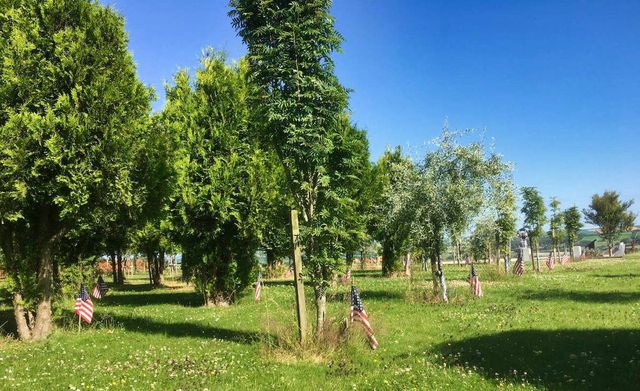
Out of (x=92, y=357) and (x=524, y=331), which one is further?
(x=524, y=331)

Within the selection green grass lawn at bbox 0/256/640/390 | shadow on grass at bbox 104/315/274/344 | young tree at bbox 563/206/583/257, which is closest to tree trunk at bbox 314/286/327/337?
green grass lawn at bbox 0/256/640/390

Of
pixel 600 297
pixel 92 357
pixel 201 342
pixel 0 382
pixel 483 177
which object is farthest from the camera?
pixel 483 177

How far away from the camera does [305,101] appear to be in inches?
424

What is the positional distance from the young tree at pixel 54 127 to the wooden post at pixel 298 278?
5.11 metres

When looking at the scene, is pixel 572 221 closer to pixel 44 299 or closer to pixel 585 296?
pixel 585 296

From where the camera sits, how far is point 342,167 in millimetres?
11352

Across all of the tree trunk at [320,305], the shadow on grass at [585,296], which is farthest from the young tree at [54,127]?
the shadow on grass at [585,296]

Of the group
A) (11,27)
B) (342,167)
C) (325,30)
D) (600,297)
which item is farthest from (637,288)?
(11,27)

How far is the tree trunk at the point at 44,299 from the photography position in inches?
515

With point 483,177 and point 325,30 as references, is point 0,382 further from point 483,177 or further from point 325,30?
point 483,177

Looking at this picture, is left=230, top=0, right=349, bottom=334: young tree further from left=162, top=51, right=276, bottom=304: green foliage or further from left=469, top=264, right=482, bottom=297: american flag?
→ left=469, top=264, right=482, bottom=297: american flag

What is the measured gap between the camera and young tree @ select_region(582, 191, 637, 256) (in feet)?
219

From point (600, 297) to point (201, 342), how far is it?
50.6ft

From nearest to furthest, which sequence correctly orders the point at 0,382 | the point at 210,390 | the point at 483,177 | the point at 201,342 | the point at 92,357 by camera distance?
the point at 210,390, the point at 0,382, the point at 92,357, the point at 201,342, the point at 483,177
